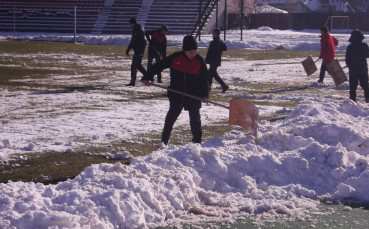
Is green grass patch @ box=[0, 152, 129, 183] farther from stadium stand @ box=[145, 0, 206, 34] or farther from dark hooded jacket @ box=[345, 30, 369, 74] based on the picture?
stadium stand @ box=[145, 0, 206, 34]

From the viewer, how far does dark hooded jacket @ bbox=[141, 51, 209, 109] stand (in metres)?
8.70

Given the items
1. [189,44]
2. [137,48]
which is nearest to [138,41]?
[137,48]

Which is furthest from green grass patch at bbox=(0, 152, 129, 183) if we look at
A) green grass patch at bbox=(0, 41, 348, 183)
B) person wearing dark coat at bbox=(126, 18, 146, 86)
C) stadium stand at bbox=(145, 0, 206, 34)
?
stadium stand at bbox=(145, 0, 206, 34)

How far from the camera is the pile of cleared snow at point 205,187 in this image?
561cm

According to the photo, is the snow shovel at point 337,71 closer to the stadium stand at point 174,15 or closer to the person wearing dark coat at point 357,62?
the person wearing dark coat at point 357,62

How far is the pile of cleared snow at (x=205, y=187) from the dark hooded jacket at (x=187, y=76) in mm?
678

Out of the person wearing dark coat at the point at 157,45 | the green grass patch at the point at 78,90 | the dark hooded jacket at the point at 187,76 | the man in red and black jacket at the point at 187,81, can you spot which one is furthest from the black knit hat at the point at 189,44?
the person wearing dark coat at the point at 157,45

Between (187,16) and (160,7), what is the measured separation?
10.8 feet

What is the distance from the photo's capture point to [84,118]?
39.3ft

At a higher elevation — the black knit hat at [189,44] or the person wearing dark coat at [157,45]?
the black knit hat at [189,44]

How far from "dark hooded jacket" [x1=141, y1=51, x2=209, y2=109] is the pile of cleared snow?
0.68 metres

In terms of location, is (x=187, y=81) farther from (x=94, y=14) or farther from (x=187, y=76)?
(x=94, y=14)

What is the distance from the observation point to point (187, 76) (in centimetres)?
877

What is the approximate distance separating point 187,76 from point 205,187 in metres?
2.26
